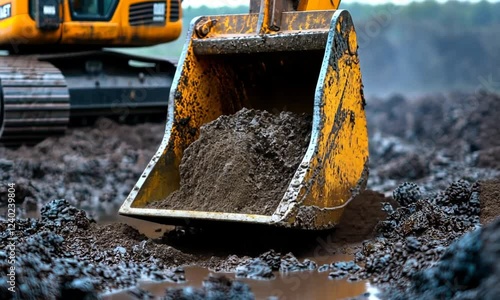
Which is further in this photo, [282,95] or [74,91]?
[74,91]

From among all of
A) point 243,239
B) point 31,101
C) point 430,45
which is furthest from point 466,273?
point 430,45

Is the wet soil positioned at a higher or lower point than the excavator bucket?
lower

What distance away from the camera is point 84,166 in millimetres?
8500

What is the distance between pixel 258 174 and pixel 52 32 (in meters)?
4.48

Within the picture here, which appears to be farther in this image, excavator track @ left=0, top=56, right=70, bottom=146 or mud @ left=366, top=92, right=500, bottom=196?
mud @ left=366, top=92, right=500, bottom=196

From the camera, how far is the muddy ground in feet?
12.1

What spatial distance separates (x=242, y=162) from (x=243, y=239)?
437 mm

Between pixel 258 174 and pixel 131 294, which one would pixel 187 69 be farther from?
pixel 131 294

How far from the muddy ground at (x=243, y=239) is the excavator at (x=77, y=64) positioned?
0.44 meters

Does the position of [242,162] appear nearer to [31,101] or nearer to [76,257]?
[76,257]

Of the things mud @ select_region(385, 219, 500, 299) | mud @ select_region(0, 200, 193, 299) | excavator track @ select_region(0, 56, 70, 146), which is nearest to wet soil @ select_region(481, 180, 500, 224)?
mud @ select_region(385, 219, 500, 299)

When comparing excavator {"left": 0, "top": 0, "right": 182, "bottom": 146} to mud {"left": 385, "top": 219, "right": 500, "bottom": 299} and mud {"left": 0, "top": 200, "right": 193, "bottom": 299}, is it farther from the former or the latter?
mud {"left": 385, "top": 219, "right": 500, "bottom": 299}

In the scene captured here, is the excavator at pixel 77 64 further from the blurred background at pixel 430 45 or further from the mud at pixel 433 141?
the blurred background at pixel 430 45

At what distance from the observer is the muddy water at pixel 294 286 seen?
406 cm
